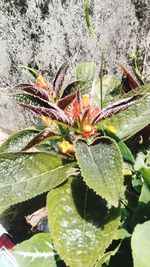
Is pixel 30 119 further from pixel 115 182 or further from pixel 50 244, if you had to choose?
pixel 115 182

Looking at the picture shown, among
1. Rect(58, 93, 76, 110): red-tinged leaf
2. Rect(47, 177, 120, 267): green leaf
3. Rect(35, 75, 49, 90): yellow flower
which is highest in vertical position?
Rect(35, 75, 49, 90): yellow flower

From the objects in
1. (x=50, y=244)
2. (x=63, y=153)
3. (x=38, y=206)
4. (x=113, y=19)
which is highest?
(x=113, y=19)

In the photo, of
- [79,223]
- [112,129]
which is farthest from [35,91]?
[79,223]

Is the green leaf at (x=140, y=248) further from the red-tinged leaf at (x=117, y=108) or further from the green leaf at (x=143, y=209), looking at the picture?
the red-tinged leaf at (x=117, y=108)

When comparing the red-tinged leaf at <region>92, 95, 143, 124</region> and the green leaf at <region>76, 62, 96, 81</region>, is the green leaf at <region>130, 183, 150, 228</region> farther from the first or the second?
the green leaf at <region>76, 62, 96, 81</region>

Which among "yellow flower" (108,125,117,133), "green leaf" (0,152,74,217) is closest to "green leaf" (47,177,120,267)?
"green leaf" (0,152,74,217)

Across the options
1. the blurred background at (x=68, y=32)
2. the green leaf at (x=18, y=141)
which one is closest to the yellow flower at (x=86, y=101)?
the green leaf at (x=18, y=141)

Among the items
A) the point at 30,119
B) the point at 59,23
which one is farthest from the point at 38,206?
the point at 30,119
